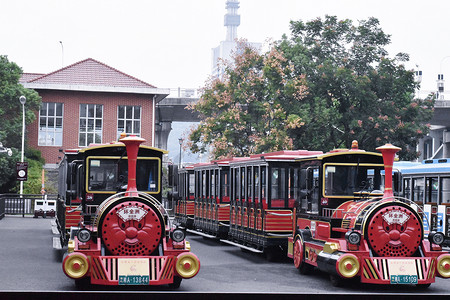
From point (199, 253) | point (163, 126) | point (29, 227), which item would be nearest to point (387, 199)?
point (199, 253)

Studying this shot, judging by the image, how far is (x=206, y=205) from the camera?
→ 2702 centimetres

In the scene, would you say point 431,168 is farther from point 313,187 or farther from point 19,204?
point 19,204

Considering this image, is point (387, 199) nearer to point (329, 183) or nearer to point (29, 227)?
point (329, 183)

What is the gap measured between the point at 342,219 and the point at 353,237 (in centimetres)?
115

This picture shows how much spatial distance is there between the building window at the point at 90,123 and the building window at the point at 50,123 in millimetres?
1492

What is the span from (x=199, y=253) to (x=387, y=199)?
880 cm

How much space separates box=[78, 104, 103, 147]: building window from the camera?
56.6m

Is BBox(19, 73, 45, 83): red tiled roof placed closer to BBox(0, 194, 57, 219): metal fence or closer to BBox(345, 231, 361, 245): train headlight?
BBox(0, 194, 57, 219): metal fence

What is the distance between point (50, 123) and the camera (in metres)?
55.7

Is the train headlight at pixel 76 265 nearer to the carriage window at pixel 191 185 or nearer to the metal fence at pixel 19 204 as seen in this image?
the carriage window at pixel 191 185

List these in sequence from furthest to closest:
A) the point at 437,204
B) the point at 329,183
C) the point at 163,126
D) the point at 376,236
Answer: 1. the point at 163,126
2. the point at 437,204
3. the point at 329,183
4. the point at 376,236

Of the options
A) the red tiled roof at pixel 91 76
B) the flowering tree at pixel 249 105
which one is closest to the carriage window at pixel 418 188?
the flowering tree at pixel 249 105

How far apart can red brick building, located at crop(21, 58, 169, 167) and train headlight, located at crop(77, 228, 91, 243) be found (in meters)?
43.5

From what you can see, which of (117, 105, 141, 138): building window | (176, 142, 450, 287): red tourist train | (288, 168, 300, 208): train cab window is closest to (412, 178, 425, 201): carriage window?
(176, 142, 450, 287): red tourist train
